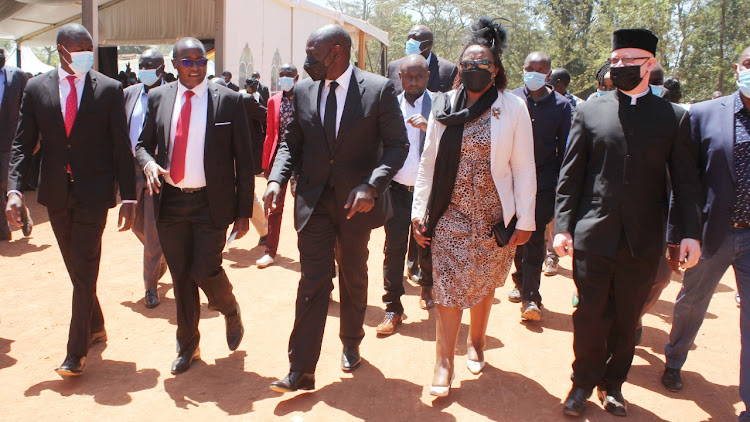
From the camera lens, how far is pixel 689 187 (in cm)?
402

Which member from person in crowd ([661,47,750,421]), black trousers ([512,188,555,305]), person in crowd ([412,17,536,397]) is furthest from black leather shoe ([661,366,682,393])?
person in crowd ([412,17,536,397])

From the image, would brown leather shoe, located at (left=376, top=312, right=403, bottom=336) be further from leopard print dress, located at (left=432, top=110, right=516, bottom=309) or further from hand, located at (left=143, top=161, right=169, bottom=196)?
hand, located at (left=143, top=161, right=169, bottom=196)

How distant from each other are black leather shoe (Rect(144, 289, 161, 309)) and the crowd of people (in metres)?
1.20

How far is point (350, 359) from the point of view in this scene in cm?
492

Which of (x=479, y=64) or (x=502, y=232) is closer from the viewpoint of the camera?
(x=479, y=64)

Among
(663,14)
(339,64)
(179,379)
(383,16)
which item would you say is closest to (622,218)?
(339,64)

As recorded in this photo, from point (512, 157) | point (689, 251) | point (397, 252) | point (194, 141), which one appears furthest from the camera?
point (397, 252)

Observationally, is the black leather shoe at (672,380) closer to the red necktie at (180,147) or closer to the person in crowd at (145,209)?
the red necktie at (180,147)

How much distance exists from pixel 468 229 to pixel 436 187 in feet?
1.13

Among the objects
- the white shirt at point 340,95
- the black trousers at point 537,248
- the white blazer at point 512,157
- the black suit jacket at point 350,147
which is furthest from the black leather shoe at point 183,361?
the black trousers at point 537,248

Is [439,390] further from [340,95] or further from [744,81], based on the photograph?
[744,81]

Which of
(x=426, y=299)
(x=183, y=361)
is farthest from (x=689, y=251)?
(x=183, y=361)

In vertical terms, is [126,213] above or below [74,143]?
below

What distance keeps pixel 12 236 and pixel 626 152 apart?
8454mm
